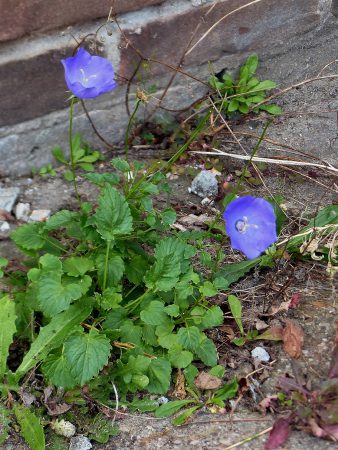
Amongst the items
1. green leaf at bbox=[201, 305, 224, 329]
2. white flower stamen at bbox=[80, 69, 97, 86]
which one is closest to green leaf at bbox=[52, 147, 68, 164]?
white flower stamen at bbox=[80, 69, 97, 86]

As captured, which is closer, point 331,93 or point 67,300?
point 67,300

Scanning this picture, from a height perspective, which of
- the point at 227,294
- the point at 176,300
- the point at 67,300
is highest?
the point at 67,300

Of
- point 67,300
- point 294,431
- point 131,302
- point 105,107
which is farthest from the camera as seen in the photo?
point 105,107

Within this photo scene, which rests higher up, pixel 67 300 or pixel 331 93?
pixel 67 300

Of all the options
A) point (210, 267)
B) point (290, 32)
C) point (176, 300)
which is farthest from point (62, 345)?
point (290, 32)

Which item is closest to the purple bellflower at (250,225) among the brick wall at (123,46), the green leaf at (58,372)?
the green leaf at (58,372)

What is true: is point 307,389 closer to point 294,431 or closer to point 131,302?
point 294,431
